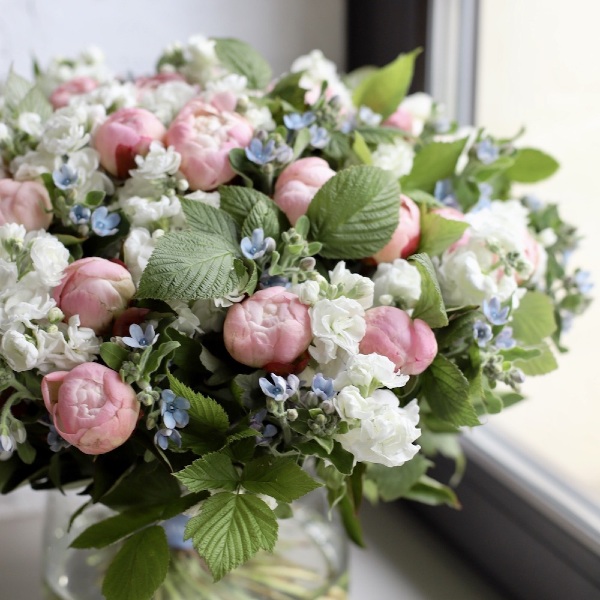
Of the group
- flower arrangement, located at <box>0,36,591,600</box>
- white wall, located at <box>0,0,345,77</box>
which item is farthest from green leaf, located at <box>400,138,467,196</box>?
white wall, located at <box>0,0,345,77</box>

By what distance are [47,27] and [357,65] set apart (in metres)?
0.35

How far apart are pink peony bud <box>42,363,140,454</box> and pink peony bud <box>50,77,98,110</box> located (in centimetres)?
28

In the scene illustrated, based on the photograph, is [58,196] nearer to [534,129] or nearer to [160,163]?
[160,163]

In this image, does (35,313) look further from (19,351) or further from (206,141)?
(206,141)

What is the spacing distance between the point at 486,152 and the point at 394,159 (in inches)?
3.6

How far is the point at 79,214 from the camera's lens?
1.56 ft

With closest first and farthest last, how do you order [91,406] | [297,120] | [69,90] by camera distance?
1. [91,406]
2. [297,120]
3. [69,90]

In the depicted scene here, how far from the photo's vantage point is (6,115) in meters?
0.59

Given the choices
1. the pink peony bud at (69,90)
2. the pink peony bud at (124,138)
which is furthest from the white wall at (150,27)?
the pink peony bud at (124,138)

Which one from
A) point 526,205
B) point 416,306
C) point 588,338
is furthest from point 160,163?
point 588,338

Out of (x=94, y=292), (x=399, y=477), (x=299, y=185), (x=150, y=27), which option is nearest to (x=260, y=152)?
(x=299, y=185)

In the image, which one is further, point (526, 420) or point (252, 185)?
point (526, 420)

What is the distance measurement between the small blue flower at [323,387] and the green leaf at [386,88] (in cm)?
28

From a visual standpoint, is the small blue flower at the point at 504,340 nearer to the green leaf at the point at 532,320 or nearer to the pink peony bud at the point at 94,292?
the green leaf at the point at 532,320
